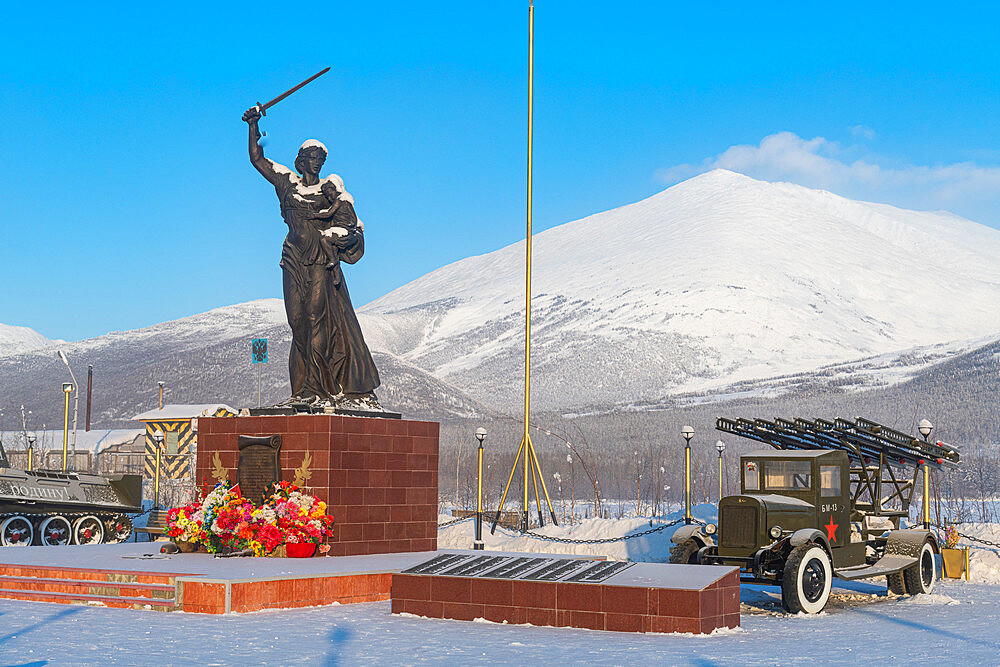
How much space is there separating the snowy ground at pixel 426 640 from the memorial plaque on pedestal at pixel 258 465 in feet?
9.79

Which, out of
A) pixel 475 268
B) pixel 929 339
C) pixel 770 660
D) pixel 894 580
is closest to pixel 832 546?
pixel 894 580

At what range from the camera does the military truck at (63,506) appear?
20547 millimetres

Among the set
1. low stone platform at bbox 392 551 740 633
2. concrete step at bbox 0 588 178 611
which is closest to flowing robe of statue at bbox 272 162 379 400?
concrete step at bbox 0 588 178 611

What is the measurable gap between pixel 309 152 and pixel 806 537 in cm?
819

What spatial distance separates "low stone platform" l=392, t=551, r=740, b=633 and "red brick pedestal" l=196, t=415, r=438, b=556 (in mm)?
2983

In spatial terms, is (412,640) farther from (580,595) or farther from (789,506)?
(789,506)

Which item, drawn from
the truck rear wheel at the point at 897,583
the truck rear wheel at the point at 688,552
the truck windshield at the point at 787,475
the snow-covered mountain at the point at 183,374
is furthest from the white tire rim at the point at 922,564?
the snow-covered mountain at the point at 183,374

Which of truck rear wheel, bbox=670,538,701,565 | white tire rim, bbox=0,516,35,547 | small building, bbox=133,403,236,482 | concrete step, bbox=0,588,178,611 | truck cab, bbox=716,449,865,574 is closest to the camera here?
concrete step, bbox=0,588,178,611

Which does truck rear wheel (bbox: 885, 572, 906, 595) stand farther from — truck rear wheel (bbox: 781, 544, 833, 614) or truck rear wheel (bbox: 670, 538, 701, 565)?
truck rear wheel (bbox: 670, 538, 701, 565)

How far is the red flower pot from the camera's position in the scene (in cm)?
1343

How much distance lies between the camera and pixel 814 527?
13602mm

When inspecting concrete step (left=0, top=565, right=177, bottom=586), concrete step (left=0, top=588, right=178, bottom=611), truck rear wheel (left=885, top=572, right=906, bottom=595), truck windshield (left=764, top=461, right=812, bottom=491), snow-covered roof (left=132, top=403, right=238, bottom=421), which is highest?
snow-covered roof (left=132, top=403, right=238, bottom=421)

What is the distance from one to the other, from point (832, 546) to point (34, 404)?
10461 centimetres

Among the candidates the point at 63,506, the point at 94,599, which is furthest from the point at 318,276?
the point at 63,506
